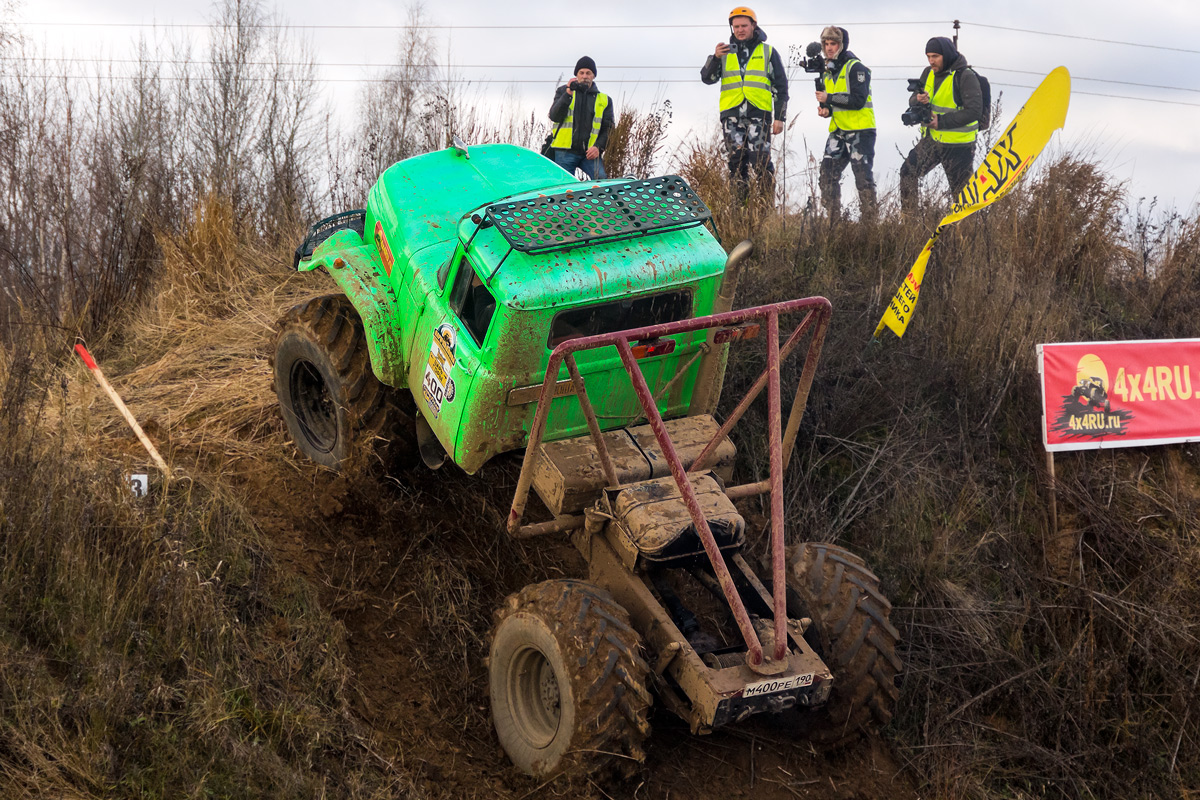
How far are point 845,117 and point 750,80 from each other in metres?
0.88

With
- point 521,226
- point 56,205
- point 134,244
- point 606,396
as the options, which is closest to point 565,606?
point 606,396

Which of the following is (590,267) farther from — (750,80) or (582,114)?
(750,80)

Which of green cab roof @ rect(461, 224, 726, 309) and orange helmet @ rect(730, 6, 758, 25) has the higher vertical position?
orange helmet @ rect(730, 6, 758, 25)

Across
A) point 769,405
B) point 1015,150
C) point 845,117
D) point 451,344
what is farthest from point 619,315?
point 845,117

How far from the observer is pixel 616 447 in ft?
15.1

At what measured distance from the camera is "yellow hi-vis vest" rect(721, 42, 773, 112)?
8625 millimetres

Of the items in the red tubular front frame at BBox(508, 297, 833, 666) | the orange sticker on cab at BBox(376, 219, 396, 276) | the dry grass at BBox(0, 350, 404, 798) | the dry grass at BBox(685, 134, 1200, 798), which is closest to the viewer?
the dry grass at BBox(0, 350, 404, 798)

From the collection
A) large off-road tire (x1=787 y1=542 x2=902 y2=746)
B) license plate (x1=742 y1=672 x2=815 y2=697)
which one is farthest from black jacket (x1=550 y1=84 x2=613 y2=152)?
license plate (x1=742 y1=672 x2=815 y2=697)

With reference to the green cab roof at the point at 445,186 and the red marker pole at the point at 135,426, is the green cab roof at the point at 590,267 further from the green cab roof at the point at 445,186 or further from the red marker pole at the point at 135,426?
the red marker pole at the point at 135,426

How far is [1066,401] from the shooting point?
20.5ft

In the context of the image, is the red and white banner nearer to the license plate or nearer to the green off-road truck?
the green off-road truck

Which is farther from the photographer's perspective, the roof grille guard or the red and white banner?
the red and white banner

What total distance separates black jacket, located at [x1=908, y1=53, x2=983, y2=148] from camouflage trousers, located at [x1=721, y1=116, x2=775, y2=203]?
4.43 ft

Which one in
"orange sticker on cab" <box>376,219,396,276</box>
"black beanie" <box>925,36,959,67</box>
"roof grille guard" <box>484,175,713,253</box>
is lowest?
"orange sticker on cab" <box>376,219,396,276</box>
